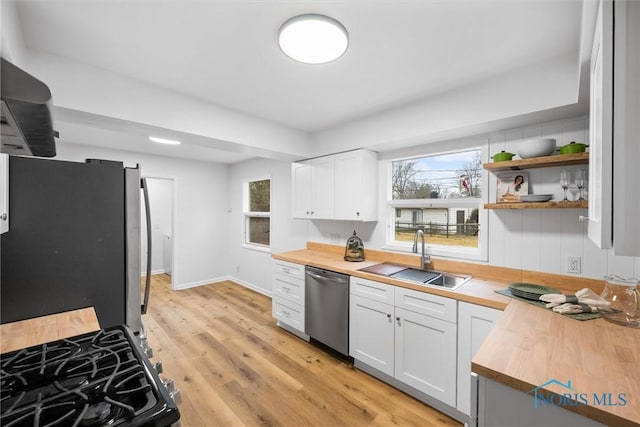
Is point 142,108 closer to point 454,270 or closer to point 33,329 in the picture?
point 33,329

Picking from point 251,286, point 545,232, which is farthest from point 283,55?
point 251,286

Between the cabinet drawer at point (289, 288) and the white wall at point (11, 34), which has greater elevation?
the white wall at point (11, 34)

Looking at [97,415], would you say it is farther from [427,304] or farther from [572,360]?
[427,304]

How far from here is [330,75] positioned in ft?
6.46

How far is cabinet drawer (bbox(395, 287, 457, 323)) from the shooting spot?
1.87 meters

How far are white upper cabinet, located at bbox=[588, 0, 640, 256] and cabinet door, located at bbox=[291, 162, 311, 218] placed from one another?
2723 millimetres

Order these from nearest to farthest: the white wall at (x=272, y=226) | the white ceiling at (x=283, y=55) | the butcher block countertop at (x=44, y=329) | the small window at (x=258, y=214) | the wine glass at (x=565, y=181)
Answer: the butcher block countertop at (x=44, y=329)
the white ceiling at (x=283, y=55)
the wine glass at (x=565, y=181)
the white wall at (x=272, y=226)
the small window at (x=258, y=214)

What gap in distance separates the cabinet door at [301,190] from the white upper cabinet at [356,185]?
1.58 ft

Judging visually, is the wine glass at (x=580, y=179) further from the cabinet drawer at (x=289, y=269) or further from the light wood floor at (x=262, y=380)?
the cabinet drawer at (x=289, y=269)

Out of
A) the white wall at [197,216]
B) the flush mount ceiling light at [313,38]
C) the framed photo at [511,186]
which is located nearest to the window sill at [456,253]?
the framed photo at [511,186]

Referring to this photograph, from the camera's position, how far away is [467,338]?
1790mm

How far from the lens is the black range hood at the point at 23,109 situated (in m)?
0.64

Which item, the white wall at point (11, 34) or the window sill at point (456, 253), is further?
the window sill at point (456, 253)

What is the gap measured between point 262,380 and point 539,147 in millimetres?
2770
